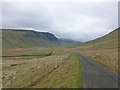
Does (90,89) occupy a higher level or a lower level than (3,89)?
higher

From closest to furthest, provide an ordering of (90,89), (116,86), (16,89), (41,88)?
(90,89) → (116,86) → (41,88) → (16,89)

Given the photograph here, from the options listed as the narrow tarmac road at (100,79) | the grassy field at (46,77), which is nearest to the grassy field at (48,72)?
the grassy field at (46,77)

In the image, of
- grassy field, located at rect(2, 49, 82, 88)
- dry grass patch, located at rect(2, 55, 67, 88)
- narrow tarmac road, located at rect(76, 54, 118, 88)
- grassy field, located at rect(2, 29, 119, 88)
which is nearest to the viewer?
narrow tarmac road, located at rect(76, 54, 118, 88)

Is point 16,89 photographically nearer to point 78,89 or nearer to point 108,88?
point 78,89

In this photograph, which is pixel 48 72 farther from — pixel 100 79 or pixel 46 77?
pixel 100 79

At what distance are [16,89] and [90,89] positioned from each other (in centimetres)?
884

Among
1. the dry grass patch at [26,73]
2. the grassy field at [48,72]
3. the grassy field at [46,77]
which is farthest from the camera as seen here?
the dry grass patch at [26,73]

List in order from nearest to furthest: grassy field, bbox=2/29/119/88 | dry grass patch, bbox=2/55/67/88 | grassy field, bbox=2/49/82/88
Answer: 1. grassy field, bbox=2/49/82/88
2. grassy field, bbox=2/29/119/88
3. dry grass patch, bbox=2/55/67/88

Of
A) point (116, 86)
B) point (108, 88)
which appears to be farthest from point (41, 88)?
point (116, 86)

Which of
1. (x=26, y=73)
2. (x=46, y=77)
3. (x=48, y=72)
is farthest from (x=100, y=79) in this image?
(x=26, y=73)

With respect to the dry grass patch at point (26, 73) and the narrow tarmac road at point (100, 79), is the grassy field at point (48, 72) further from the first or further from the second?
the narrow tarmac road at point (100, 79)

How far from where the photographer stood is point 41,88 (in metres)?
14.7

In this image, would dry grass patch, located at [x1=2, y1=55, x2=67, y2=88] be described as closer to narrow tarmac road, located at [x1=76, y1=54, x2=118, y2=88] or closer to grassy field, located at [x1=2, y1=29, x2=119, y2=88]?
grassy field, located at [x1=2, y1=29, x2=119, y2=88]

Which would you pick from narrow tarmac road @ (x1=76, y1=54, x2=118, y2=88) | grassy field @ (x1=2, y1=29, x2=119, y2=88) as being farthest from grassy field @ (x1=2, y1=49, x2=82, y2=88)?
narrow tarmac road @ (x1=76, y1=54, x2=118, y2=88)
